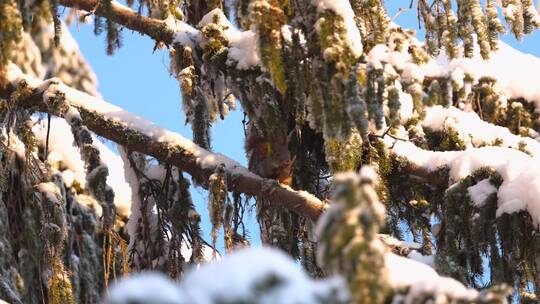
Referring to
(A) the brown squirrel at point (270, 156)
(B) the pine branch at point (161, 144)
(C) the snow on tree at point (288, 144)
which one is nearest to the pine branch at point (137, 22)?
(C) the snow on tree at point (288, 144)

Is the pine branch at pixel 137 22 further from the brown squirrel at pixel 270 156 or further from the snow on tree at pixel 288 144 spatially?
the brown squirrel at pixel 270 156

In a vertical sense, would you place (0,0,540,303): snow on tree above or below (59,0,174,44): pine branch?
below

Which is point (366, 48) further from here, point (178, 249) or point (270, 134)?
point (178, 249)

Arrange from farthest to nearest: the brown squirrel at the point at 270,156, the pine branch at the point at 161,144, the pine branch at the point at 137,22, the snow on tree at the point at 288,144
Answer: the pine branch at the point at 137,22 → the brown squirrel at the point at 270,156 → the pine branch at the point at 161,144 → the snow on tree at the point at 288,144

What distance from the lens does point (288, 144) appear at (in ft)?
13.2

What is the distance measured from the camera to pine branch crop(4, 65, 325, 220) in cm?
377

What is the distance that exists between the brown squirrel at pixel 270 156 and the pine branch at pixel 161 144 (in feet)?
0.27

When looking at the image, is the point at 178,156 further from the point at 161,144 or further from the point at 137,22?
the point at 137,22

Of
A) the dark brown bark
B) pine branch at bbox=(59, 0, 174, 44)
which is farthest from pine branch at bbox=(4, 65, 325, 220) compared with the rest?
pine branch at bbox=(59, 0, 174, 44)

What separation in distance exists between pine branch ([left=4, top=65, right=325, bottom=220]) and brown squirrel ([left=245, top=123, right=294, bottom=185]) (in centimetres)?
8

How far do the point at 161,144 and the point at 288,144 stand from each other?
63 cm

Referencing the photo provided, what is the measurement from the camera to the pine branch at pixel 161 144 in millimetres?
3773

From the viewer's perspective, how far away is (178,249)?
4.11 metres

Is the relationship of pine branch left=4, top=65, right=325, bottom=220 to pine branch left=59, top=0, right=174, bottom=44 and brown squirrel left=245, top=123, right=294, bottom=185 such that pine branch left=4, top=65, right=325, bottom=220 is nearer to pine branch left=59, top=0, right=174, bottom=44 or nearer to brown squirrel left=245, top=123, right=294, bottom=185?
brown squirrel left=245, top=123, right=294, bottom=185
